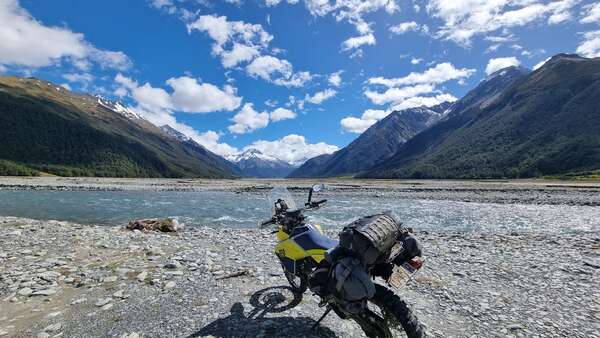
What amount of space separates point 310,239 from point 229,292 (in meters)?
3.48

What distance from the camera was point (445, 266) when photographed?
38.0 feet

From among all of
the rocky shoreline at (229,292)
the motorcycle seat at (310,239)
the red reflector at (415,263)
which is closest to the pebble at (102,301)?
the rocky shoreline at (229,292)

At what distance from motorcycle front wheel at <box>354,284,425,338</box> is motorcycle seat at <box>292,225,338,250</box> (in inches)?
50.5

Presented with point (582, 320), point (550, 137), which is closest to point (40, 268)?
point (582, 320)

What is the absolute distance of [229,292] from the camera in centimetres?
871

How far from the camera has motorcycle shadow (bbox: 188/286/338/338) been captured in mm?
6566

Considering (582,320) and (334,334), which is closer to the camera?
(334,334)

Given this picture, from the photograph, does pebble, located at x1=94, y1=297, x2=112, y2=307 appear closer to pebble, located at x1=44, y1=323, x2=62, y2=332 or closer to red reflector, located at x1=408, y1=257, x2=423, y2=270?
pebble, located at x1=44, y1=323, x2=62, y2=332

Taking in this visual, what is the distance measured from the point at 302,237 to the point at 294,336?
188cm

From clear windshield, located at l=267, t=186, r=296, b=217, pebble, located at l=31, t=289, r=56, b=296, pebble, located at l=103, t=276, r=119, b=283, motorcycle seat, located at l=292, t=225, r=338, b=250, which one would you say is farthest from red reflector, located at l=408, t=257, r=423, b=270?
pebble, located at l=31, t=289, r=56, b=296

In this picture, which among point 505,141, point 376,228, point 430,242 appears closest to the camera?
point 376,228

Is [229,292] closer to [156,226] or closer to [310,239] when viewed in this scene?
[310,239]

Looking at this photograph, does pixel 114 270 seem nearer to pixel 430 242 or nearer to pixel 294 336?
pixel 294 336

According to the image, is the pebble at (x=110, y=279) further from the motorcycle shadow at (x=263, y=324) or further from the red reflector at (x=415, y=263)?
the red reflector at (x=415, y=263)
